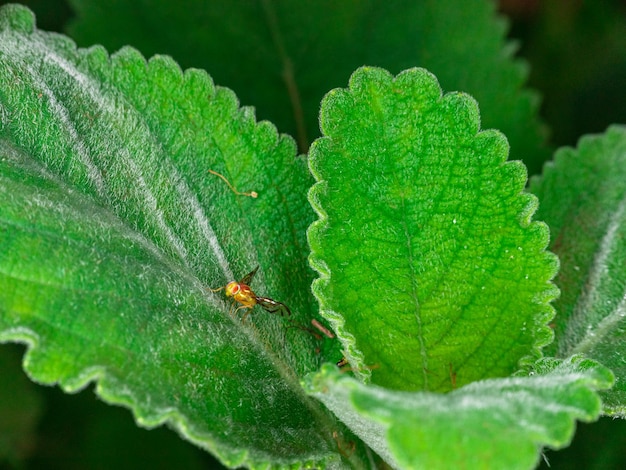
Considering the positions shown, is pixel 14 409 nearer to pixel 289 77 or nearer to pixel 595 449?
pixel 289 77

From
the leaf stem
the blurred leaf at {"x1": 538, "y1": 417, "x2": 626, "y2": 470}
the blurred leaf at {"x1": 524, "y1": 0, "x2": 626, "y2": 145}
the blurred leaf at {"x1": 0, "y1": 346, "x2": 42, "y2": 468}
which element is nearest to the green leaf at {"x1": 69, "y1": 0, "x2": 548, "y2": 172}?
the leaf stem

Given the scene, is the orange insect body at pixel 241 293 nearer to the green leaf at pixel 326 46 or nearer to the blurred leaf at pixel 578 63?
the green leaf at pixel 326 46

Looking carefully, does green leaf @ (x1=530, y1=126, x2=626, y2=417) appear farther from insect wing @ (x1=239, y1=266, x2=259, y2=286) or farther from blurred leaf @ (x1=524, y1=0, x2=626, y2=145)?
blurred leaf @ (x1=524, y1=0, x2=626, y2=145)

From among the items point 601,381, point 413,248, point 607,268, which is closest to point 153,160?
point 413,248

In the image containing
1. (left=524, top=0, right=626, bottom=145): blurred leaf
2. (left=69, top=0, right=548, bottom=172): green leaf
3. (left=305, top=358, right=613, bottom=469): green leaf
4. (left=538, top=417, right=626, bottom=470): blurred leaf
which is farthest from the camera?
(left=524, top=0, right=626, bottom=145): blurred leaf

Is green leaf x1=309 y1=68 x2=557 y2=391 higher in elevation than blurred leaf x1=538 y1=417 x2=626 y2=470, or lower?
higher

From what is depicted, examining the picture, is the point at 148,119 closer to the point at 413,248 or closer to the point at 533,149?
the point at 413,248
